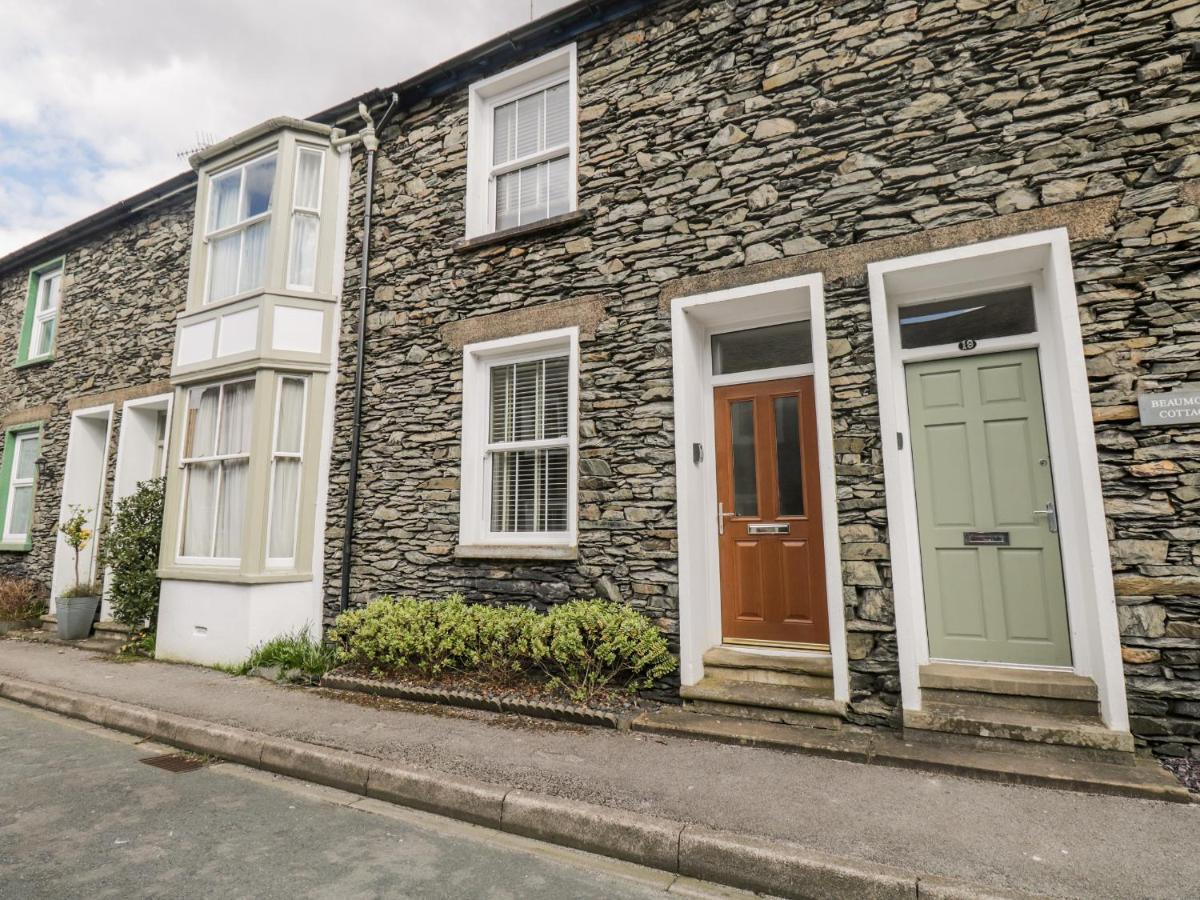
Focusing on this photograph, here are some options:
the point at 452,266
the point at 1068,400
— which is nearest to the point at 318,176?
the point at 452,266

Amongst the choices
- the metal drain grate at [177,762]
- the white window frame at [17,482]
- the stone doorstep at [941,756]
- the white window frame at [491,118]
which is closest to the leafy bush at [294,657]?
the metal drain grate at [177,762]

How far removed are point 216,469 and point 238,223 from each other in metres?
3.11

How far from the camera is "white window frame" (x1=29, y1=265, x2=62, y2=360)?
11.4 meters

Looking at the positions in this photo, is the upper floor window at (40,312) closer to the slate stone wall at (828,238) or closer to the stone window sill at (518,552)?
the slate stone wall at (828,238)

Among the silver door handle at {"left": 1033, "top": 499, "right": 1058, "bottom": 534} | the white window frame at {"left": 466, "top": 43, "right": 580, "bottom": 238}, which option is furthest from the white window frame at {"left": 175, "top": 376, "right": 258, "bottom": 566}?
the silver door handle at {"left": 1033, "top": 499, "right": 1058, "bottom": 534}

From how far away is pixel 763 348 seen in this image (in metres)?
5.74

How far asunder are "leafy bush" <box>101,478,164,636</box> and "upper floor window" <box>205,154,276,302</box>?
9.52ft

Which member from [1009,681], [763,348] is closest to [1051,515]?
[1009,681]

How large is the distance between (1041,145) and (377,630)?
6744 mm

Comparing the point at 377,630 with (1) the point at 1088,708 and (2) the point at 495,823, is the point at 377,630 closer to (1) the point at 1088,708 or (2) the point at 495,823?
(2) the point at 495,823

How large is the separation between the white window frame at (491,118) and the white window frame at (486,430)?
1.37 metres

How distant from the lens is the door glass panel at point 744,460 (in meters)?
5.62

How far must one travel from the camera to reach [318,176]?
26.3 feet

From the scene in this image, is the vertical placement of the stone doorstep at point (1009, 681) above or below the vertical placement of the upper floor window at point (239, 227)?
below
